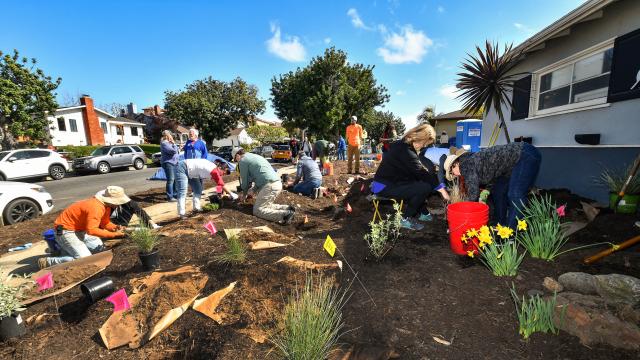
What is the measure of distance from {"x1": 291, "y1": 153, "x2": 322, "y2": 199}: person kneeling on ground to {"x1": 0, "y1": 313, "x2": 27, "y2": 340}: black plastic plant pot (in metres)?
5.07

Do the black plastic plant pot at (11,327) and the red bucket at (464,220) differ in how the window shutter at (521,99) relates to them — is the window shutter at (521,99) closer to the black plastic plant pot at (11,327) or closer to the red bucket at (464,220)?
the red bucket at (464,220)

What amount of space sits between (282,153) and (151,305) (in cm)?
1962

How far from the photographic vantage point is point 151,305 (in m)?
2.36

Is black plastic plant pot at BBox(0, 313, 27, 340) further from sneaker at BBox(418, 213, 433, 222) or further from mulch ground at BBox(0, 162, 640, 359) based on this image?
sneaker at BBox(418, 213, 433, 222)

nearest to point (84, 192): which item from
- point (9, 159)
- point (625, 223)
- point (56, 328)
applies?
point (9, 159)

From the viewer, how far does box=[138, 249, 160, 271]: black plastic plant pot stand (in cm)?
300

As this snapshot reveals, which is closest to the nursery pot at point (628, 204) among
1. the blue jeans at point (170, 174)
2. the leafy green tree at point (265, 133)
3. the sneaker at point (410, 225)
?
the sneaker at point (410, 225)

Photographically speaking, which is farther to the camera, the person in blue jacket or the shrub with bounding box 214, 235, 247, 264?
the person in blue jacket

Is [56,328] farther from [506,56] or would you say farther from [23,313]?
[506,56]

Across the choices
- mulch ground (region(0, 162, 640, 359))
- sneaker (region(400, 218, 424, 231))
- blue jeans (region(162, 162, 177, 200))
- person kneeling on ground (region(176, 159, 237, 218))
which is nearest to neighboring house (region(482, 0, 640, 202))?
mulch ground (region(0, 162, 640, 359))

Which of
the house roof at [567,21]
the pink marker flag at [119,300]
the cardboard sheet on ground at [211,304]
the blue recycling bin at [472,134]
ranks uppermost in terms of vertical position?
the house roof at [567,21]

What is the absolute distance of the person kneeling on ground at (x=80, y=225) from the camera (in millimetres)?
3660

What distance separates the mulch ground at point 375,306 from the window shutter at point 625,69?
6.84ft

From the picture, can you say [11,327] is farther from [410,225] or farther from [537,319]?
[410,225]
